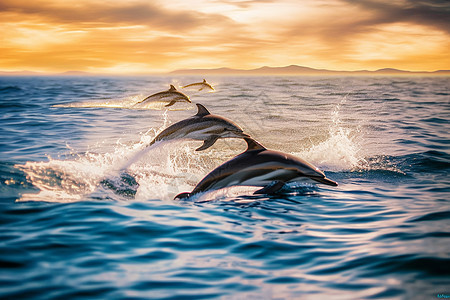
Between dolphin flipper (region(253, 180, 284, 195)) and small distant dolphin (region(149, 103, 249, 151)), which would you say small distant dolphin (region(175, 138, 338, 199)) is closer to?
dolphin flipper (region(253, 180, 284, 195))

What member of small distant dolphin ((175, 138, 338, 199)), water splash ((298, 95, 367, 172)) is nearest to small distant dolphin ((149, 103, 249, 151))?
small distant dolphin ((175, 138, 338, 199))

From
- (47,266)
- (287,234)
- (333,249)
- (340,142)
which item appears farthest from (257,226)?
(340,142)

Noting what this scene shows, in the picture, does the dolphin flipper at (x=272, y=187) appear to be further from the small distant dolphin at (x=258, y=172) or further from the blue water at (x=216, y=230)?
the blue water at (x=216, y=230)

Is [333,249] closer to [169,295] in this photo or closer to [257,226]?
[257,226]

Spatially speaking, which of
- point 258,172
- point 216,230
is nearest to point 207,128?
point 258,172

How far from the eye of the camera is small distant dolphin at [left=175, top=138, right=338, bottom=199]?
23.7ft

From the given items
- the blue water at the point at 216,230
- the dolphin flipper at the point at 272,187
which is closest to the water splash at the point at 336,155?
the blue water at the point at 216,230

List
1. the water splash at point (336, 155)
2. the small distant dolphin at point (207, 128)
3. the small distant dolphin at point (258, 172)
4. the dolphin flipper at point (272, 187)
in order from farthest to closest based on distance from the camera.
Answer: the water splash at point (336, 155) < the small distant dolphin at point (207, 128) < the small distant dolphin at point (258, 172) < the dolphin flipper at point (272, 187)

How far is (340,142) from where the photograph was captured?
12.6 metres

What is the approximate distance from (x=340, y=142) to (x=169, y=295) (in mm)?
9714

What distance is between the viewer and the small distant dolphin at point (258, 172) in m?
7.23

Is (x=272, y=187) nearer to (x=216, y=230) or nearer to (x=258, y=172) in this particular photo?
(x=258, y=172)

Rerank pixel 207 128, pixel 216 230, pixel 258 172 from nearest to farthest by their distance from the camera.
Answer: pixel 216 230 < pixel 258 172 < pixel 207 128

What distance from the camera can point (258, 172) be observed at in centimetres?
729
